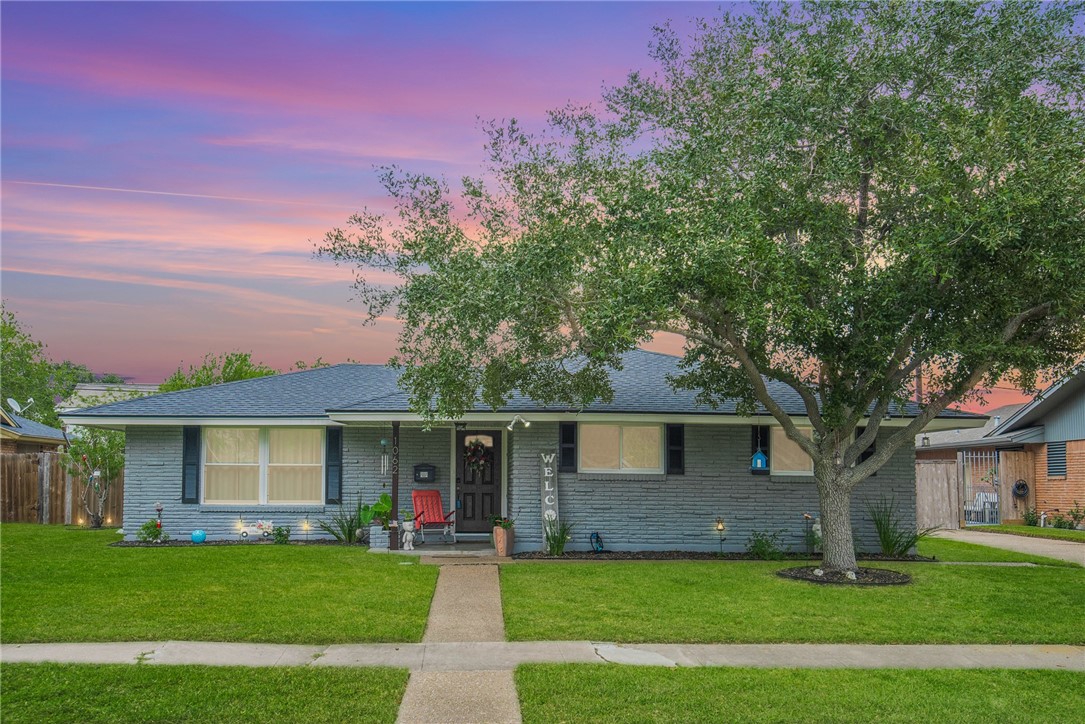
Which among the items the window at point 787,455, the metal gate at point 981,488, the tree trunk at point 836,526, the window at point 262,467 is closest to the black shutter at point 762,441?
the window at point 787,455

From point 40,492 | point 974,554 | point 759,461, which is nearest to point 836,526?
point 759,461

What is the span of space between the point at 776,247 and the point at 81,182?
11415mm

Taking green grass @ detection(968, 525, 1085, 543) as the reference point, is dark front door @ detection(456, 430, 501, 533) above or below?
above

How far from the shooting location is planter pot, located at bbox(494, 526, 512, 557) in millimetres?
16797

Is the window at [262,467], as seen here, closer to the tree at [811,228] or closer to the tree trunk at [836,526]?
the tree at [811,228]

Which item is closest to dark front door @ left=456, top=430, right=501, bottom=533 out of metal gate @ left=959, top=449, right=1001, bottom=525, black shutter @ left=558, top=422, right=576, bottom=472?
black shutter @ left=558, top=422, right=576, bottom=472

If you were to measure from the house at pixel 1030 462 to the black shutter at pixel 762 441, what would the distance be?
8963 millimetres

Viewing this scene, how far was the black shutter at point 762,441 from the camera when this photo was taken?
714 inches

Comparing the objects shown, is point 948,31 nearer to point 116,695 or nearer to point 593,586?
point 593,586

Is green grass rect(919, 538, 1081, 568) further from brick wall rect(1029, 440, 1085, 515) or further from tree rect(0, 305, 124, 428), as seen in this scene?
tree rect(0, 305, 124, 428)

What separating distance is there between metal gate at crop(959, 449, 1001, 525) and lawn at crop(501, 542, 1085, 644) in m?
14.4

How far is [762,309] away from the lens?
1175 centimetres

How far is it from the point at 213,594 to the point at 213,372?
74.2 feet

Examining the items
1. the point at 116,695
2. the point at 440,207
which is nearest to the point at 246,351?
the point at 440,207
